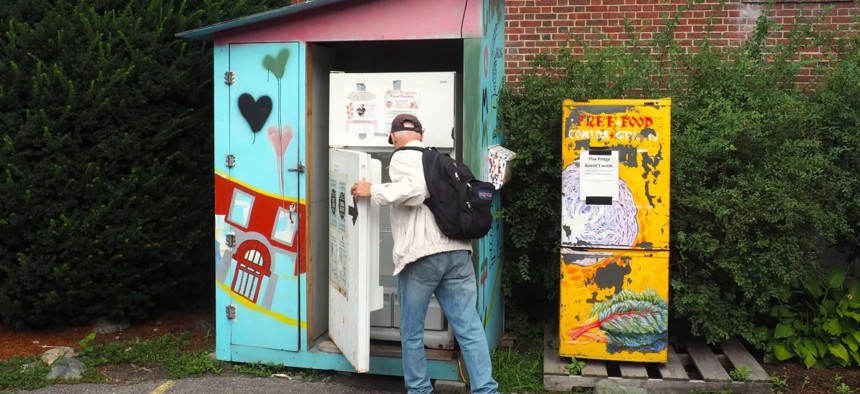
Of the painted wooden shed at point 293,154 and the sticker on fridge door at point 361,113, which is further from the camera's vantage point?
the sticker on fridge door at point 361,113

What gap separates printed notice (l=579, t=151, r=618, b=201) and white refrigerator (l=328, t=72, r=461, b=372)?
847mm

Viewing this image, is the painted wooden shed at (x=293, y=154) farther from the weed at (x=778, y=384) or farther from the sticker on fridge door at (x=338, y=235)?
the weed at (x=778, y=384)

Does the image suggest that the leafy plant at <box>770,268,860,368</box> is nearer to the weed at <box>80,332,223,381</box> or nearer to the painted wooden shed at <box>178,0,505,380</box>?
the painted wooden shed at <box>178,0,505,380</box>

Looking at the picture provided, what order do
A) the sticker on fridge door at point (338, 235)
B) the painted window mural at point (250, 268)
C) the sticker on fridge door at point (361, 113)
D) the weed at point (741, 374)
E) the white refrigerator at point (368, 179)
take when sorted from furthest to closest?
the painted window mural at point (250, 268)
the sticker on fridge door at point (361, 113)
the weed at point (741, 374)
the sticker on fridge door at point (338, 235)
the white refrigerator at point (368, 179)

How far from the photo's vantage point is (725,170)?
541cm

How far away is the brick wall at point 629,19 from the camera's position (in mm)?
7848

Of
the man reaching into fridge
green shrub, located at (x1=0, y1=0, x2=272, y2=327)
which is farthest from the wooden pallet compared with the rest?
green shrub, located at (x1=0, y1=0, x2=272, y2=327)

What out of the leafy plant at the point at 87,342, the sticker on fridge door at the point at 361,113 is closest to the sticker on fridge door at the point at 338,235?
the sticker on fridge door at the point at 361,113

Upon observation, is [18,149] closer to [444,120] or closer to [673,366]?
[444,120]

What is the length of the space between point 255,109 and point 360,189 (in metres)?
1.26

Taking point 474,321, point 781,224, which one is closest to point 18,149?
point 474,321

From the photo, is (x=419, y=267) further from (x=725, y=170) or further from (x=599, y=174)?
(x=725, y=170)

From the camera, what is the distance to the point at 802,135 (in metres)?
5.59

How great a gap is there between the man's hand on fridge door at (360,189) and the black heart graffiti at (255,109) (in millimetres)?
1114
